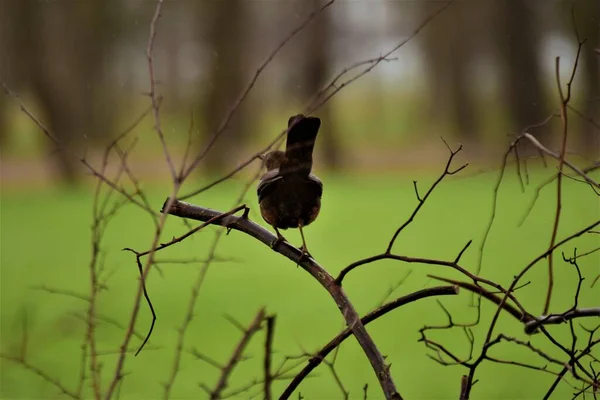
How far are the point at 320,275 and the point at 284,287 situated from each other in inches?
50.7

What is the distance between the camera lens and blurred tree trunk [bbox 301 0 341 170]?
2059mm

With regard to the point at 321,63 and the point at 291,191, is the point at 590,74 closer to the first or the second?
the point at 321,63

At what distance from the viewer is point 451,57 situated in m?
3.17

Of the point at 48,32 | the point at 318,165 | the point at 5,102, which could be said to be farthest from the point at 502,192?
the point at 48,32

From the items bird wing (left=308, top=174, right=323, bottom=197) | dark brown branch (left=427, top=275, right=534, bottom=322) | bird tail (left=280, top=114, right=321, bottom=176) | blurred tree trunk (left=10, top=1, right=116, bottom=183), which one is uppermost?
blurred tree trunk (left=10, top=1, right=116, bottom=183)

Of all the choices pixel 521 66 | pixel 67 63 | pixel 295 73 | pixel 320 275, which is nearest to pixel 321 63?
pixel 295 73

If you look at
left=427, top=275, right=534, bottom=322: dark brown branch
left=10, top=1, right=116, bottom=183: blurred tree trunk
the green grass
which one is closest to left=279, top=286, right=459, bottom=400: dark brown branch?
left=427, top=275, right=534, bottom=322: dark brown branch

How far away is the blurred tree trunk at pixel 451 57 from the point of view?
2.97 metres

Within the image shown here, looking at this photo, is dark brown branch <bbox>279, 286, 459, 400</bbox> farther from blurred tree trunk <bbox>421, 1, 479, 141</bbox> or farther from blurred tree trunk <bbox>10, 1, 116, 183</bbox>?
blurred tree trunk <bbox>421, 1, 479, 141</bbox>

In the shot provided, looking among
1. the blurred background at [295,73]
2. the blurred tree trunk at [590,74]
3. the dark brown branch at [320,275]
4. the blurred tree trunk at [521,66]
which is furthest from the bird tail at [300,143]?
the blurred tree trunk at [521,66]

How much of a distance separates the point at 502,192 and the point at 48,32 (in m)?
2.31

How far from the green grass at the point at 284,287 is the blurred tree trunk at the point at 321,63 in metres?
0.18

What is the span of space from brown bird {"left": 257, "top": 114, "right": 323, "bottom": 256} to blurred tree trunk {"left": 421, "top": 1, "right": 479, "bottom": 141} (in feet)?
6.96

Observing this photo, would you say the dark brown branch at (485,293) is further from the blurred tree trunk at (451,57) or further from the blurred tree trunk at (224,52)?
the blurred tree trunk at (224,52)
